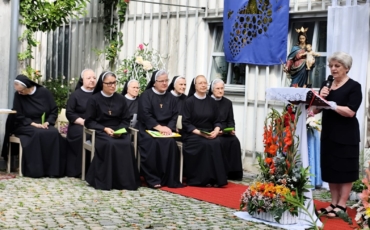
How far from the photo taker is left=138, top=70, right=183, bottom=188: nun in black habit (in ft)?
34.3

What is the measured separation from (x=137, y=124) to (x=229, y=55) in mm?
2282

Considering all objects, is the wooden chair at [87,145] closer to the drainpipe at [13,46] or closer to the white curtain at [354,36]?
the drainpipe at [13,46]

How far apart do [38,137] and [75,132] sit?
554 millimetres

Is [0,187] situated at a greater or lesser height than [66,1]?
lesser

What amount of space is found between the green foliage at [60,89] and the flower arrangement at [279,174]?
29.7ft

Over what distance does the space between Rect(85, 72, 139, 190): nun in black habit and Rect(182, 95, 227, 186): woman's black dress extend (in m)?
0.89

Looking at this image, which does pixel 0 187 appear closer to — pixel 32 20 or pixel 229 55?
pixel 229 55

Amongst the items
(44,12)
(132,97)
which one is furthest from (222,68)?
(44,12)

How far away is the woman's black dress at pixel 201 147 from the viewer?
10586 millimetres

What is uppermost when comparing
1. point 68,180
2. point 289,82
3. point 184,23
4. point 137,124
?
point 184,23

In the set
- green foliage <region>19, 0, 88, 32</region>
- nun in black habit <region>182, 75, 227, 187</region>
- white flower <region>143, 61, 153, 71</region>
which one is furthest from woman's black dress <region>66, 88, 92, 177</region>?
green foliage <region>19, 0, 88, 32</region>

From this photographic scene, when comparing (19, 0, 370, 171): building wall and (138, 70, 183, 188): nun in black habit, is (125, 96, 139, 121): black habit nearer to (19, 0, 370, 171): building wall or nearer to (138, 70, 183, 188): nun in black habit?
(138, 70, 183, 188): nun in black habit

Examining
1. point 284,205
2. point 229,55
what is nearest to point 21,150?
point 229,55

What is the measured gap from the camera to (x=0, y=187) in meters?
9.68
